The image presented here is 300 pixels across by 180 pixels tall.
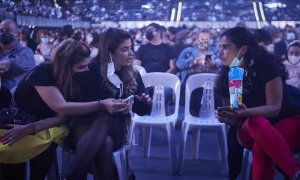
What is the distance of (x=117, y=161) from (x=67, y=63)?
74 centimetres

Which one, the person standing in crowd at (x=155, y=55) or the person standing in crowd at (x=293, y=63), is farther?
the person standing in crowd at (x=155, y=55)

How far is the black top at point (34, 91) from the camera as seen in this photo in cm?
284

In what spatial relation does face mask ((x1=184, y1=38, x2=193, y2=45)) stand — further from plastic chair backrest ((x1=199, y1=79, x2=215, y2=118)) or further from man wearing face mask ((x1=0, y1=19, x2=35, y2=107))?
man wearing face mask ((x1=0, y1=19, x2=35, y2=107))

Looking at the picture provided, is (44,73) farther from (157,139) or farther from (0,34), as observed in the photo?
(157,139)

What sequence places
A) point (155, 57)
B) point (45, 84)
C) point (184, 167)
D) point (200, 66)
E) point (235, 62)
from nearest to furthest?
point (45, 84) < point (235, 62) < point (184, 167) < point (200, 66) < point (155, 57)

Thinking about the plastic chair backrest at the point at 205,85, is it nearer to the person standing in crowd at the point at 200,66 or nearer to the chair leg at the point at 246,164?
the person standing in crowd at the point at 200,66

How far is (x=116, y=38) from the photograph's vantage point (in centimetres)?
320

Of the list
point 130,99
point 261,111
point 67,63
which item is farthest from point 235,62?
point 67,63

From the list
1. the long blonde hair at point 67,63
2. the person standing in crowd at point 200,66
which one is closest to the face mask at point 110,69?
the long blonde hair at point 67,63

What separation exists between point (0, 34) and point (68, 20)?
24046 mm

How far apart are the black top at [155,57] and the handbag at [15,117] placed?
11.8ft

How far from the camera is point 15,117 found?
289 centimetres

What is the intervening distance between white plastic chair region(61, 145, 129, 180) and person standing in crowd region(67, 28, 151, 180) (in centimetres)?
5

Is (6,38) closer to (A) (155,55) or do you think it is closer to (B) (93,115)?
(B) (93,115)
